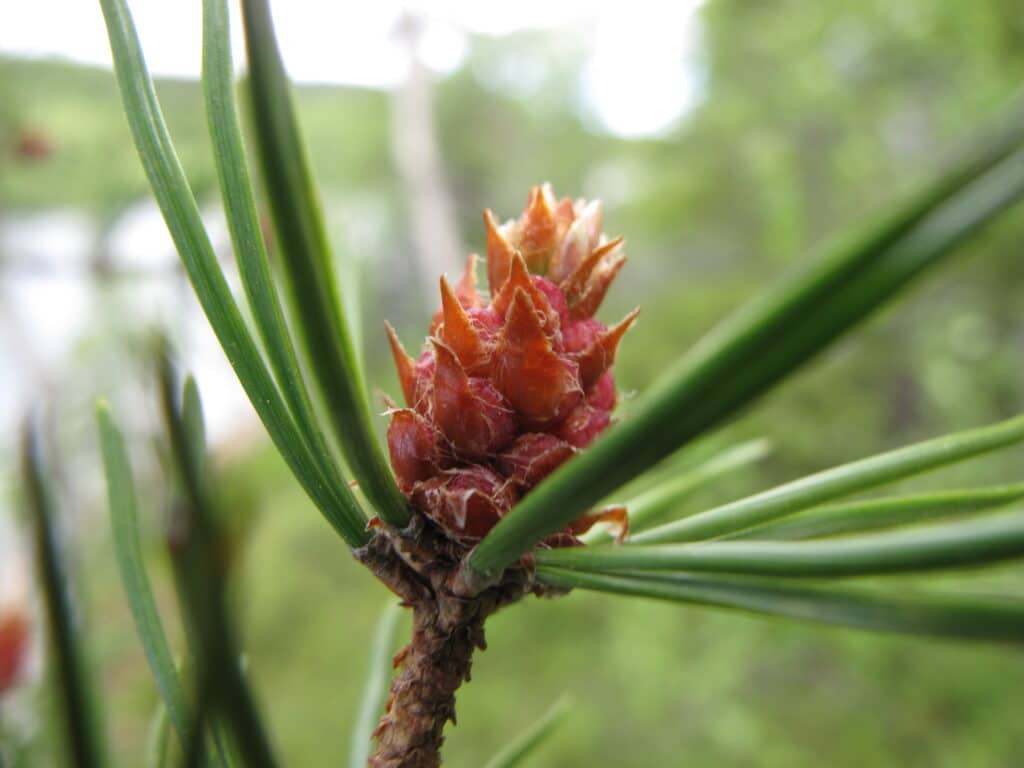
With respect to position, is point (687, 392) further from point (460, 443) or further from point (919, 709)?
point (919, 709)

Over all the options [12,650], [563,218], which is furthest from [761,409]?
[12,650]

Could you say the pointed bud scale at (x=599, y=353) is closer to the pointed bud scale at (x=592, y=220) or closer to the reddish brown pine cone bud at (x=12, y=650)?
the pointed bud scale at (x=592, y=220)

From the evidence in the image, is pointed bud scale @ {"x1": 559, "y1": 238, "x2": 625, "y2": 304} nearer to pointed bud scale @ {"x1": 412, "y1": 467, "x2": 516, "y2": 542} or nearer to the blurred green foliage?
pointed bud scale @ {"x1": 412, "y1": 467, "x2": 516, "y2": 542}

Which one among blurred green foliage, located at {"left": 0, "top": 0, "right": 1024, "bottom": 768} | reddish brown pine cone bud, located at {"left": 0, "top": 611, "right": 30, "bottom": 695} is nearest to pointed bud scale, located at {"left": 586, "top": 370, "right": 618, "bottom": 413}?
blurred green foliage, located at {"left": 0, "top": 0, "right": 1024, "bottom": 768}

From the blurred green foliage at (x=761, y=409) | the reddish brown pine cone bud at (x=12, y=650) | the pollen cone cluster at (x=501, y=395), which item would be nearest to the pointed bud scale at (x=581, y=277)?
the pollen cone cluster at (x=501, y=395)

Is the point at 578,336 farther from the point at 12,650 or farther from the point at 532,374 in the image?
the point at 12,650

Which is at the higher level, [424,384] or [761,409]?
[761,409]
